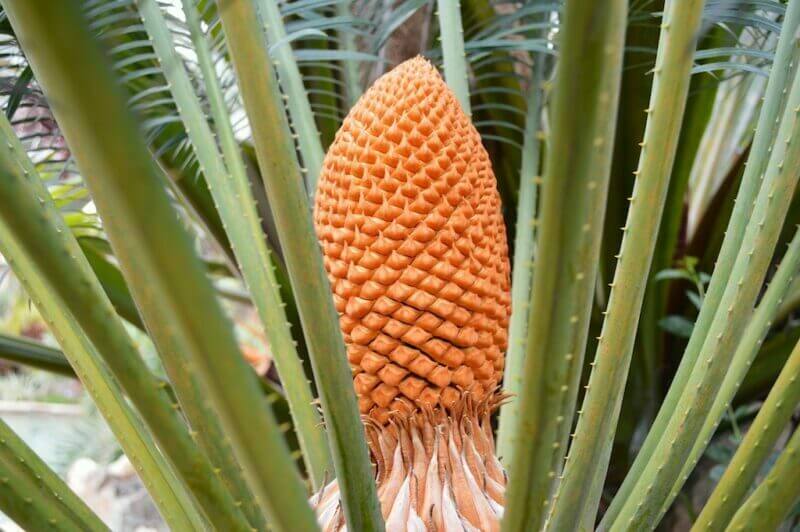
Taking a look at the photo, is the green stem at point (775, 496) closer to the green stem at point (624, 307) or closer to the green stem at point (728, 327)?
the green stem at point (624, 307)

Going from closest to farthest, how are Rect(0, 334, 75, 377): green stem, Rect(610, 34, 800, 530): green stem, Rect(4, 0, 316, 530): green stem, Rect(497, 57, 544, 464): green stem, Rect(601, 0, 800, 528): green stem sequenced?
Rect(4, 0, 316, 530): green stem → Rect(610, 34, 800, 530): green stem → Rect(601, 0, 800, 528): green stem → Rect(497, 57, 544, 464): green stem → Rect(0, 334, 75, 377): green stem

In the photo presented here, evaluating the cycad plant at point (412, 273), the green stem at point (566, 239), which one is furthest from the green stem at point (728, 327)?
the green stem at point (566, 239)

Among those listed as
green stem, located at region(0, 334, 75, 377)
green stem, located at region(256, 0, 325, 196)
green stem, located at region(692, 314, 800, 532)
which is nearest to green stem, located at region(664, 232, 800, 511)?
green stem, located at region(692, 314, 800, 532)

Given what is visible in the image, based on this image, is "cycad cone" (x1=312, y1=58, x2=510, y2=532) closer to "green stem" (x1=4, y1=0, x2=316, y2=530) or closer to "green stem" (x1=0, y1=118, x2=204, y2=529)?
"green stem" (x1=0, y1=118, x2=204, y2=529)

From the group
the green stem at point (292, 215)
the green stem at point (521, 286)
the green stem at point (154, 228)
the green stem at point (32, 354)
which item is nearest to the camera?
the green stem at point (154, 228)

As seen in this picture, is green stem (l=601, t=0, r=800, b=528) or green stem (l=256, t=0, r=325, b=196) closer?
green stem (l=601, t=0, r=800, b=528)

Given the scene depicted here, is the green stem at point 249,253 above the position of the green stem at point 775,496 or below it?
above

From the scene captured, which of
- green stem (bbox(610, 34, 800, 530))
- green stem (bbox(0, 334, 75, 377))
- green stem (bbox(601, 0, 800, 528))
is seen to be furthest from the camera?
green stem (bbox(0, 334, 75, 377))
